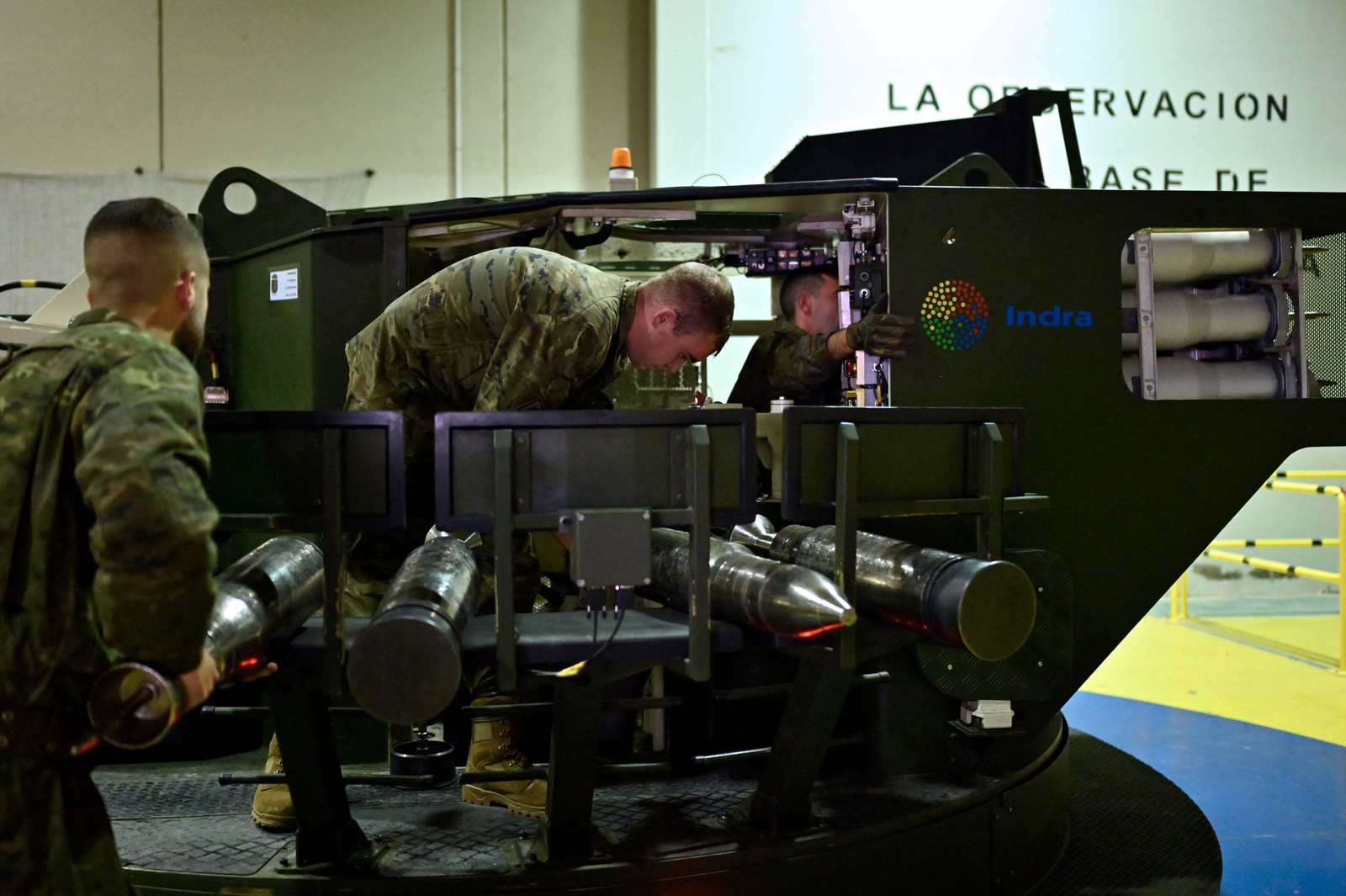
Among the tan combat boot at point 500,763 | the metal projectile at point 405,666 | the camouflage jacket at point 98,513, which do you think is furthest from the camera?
the tan combat boot at point 500,763

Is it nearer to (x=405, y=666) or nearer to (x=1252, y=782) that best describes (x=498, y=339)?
(x=405, y=666)

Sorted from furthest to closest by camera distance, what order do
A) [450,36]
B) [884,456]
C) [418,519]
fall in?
[450,36]
[418,519]
[884,456]

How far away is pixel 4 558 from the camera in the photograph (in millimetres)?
1692

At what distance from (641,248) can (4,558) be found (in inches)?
103

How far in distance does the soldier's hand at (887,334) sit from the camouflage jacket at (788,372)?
833 mm

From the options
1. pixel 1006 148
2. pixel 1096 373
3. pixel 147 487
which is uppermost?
pixel 1006 148

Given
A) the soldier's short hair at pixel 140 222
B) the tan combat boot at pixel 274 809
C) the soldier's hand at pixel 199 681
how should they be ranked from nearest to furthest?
the soldier's hand at pixel 199 681 → the soldier's short hair at pixel 140 222 → the tan combat boot at pixel 274 809

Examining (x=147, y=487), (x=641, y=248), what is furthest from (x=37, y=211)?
(x=147, y=487)

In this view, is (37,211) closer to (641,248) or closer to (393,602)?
(641,248)

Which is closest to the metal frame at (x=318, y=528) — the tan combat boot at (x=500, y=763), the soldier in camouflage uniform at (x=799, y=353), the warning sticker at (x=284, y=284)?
the tan combat boot at (x=500, y=763)

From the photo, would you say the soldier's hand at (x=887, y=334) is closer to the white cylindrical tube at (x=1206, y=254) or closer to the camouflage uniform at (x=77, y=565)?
the white cylindrical tube at (x=1206, y=254)

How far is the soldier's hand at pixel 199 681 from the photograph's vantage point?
5.61 feet

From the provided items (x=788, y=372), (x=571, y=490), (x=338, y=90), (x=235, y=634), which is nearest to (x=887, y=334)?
(x=788, y=372)

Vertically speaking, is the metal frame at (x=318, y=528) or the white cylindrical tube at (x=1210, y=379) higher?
the white cylindrical tube at (x=1210, y=379)
